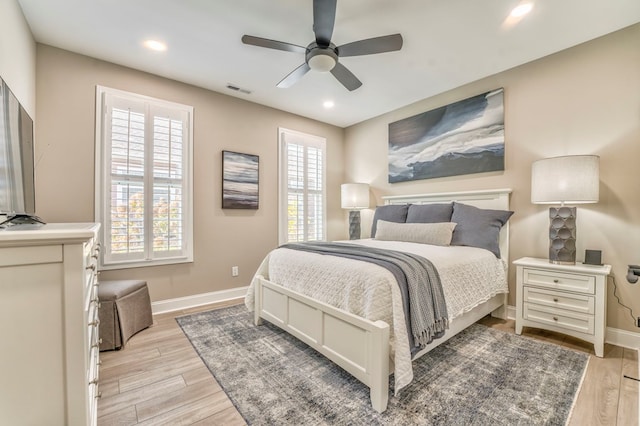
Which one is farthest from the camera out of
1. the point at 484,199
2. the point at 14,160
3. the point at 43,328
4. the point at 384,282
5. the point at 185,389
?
the point at 484,199

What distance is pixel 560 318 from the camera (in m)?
2.44

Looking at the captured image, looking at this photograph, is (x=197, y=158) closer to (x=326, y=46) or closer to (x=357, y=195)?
(x=326, y=46)

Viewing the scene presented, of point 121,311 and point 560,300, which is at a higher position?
point 560,300

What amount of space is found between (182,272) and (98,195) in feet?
3.98

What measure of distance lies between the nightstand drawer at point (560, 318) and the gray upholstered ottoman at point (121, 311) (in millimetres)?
3656

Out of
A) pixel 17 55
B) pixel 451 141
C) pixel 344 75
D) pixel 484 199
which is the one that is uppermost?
pixel 344 75

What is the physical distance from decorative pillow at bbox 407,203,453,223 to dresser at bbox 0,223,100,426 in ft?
10.4

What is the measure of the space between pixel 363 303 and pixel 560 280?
1923mm

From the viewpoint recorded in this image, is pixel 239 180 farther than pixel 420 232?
Yes

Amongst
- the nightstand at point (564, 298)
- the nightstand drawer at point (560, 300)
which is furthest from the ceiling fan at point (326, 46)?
the nightstand drawer at point (560, 300)

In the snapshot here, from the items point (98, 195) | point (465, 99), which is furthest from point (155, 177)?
point (465, 99)

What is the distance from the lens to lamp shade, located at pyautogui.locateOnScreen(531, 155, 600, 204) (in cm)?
234

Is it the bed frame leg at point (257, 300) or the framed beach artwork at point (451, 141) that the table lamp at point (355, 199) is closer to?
the framed beach artwork at point (451, 141)

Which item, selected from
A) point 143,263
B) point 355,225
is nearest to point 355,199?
point 355,225
